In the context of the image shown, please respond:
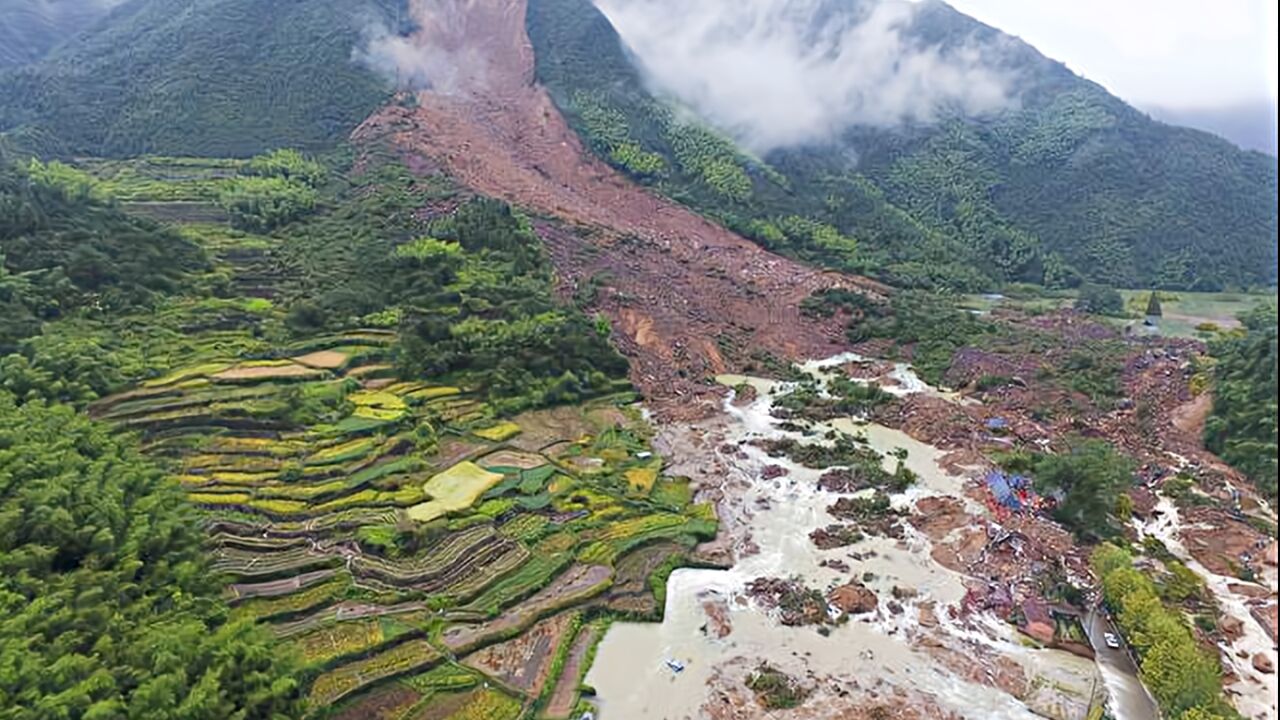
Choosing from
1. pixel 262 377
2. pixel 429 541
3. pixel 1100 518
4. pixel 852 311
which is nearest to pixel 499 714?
pixel 429 541

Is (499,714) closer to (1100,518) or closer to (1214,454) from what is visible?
(1100,518)

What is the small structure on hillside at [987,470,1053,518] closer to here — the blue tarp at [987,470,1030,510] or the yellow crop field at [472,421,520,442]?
the blue tarp at [987,470,1030,510]

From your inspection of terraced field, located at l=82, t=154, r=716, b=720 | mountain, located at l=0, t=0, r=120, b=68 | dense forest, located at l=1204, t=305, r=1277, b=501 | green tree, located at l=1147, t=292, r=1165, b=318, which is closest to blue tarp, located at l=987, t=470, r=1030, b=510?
dense forest, located at l=1204, t=305, r=1277, b=501

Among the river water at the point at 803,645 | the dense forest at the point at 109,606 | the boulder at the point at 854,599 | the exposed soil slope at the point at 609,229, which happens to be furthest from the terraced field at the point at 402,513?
the exposed soil slope at the point at 609,229

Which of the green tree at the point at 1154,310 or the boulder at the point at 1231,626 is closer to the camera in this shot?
the boulder at the point at 1231,626

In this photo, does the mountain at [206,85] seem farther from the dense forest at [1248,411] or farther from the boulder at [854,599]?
the dense forest at [1248,411]

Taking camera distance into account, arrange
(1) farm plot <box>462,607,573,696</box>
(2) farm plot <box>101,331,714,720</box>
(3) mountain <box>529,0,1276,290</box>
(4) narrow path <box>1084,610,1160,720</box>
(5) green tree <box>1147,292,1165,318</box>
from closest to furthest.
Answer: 1. (4) narrow path <box>1084,610,1160,720</box>
2. (1) farm plot <box>462,607,573,696</box>
3. (2) farm plot <box>101,331,714,720</box>
4. (5) green tree <box>1147,292,1165,318</box>
5. (3) mountain <box>529,0,1276,290</box>
